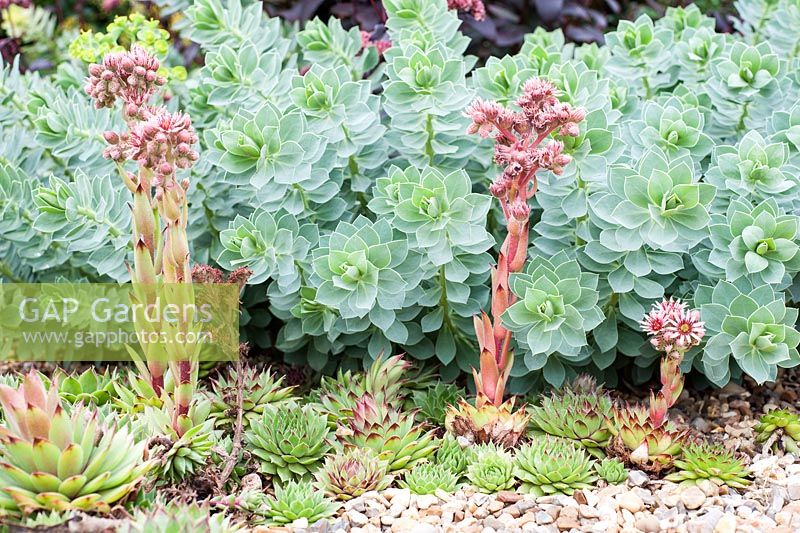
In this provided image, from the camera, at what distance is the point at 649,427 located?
2609 millimetres

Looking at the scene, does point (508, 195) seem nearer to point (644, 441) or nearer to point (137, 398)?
point (644, 441)

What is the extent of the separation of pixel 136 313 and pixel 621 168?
1687 millimetres

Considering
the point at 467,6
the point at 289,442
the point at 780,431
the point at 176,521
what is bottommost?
the point at 780,431

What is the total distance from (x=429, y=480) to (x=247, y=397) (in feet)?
2.51

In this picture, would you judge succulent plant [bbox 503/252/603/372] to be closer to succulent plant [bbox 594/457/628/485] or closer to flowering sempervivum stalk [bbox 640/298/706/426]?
flowering sempervivum stalk [bbox 640/298/706/426]

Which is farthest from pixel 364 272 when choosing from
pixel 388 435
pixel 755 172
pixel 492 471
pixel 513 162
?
pixel 755 172

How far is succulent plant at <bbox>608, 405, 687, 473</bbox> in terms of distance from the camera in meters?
2.58

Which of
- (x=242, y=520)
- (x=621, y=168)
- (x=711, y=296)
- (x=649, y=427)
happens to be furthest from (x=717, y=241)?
(x=242, y=520)

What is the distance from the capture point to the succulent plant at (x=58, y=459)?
205cm

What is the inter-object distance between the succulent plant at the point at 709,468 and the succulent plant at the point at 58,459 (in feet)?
5.32

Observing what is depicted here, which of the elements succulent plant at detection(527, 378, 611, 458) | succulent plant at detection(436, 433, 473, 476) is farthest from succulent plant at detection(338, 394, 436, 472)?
succulent plant at detection(527, 378, 611, 458)

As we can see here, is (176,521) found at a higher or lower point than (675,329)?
higher

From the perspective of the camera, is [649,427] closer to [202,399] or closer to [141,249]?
[202,399]

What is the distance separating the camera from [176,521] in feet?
6.53
